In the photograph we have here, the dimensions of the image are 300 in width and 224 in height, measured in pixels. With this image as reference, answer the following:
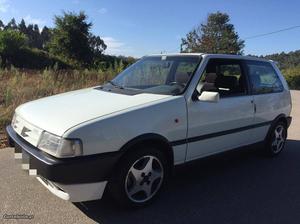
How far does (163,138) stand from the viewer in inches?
151

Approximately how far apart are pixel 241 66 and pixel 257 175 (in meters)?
1.58

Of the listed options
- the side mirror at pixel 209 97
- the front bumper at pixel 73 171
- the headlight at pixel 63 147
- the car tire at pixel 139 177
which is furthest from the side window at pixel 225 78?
the headlight at pixel 63 147

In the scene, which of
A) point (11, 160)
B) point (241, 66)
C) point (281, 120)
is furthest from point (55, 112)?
point (281, 120)

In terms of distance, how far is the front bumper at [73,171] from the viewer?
321 centimetres

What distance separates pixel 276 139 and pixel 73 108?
3.68m

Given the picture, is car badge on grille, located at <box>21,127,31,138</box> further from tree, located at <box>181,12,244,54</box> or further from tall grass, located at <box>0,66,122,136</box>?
tree, located at <box>181,12,244,54</box>

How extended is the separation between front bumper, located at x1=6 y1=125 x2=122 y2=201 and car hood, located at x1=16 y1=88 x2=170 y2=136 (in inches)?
10.7

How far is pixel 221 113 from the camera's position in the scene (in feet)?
14.9

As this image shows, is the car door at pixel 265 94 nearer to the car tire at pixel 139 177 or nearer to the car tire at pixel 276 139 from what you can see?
the car tire at pixel 276 139

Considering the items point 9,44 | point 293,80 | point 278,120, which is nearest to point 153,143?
point 278,120

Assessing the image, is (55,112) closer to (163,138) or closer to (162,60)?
(163,138)

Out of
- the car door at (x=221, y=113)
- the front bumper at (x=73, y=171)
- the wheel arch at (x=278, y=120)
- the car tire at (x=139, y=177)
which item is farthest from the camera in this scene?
the wheel arch at (x=278, y=120)

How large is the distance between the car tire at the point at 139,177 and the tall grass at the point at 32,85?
4.11 m

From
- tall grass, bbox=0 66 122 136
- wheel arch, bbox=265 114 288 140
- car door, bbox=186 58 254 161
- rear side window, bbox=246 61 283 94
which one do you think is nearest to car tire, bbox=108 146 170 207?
car door, bbox=186 58 254 161
